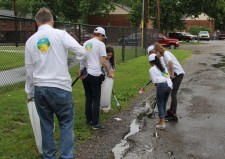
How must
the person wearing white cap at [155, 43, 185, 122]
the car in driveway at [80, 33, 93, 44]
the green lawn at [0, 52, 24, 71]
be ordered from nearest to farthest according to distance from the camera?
the person wearing white cap at [155, 43, 185, 122], the green lawn at [0, 52, 24, 71], the car in driveway at [80, 33, 93, 44]

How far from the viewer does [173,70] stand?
7922 mm

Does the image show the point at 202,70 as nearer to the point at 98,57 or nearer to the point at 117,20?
the point at 98,57

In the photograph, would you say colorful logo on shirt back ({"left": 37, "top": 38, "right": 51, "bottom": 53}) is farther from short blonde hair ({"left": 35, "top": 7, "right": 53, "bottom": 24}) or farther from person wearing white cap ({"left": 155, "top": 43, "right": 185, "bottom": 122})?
person wearing white cap ({"left": 155, "top": 43, "right": 185, "bottom": 122})

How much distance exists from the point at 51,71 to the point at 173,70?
146 inches

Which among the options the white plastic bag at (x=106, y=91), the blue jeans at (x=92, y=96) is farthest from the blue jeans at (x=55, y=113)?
the white plastic bag at (x=106, y=91)

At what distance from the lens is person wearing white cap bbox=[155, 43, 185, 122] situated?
7.71 m

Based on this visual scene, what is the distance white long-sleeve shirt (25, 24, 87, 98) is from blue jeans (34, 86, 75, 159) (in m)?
0.09

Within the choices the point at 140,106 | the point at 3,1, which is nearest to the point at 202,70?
the point at 140,106

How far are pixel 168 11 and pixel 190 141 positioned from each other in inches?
1714

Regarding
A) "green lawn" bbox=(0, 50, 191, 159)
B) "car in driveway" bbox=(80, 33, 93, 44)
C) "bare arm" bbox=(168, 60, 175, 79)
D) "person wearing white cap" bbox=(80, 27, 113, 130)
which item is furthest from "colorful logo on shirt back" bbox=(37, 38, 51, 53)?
"car in driveway" bbox=(80, 33, 93, 44)

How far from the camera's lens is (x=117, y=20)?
71.4 m

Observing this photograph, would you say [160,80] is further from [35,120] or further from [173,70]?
[35,120]

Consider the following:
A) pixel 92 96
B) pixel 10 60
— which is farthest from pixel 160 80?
pixel 10 60

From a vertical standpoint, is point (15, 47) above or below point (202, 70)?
above
